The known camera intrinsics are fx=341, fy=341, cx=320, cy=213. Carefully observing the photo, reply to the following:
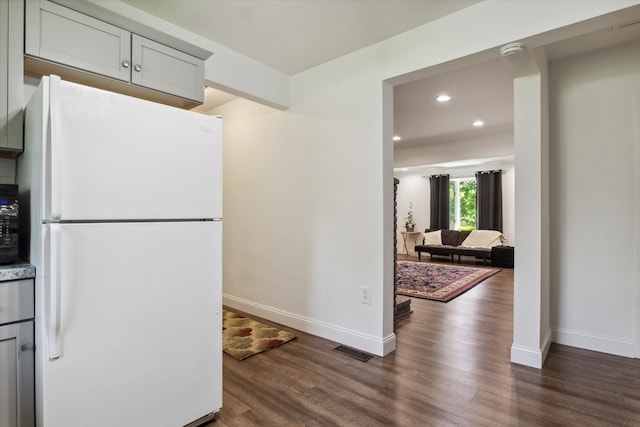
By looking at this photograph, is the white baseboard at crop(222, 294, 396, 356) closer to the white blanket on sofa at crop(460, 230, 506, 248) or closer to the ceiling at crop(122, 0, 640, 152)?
the ceiling at crop(122, 0, 640, 152)

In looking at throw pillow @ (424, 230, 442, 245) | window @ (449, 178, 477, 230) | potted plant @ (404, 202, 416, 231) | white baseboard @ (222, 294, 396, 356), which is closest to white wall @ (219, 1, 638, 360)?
white baseboard @ (222, 294, 396, 356)

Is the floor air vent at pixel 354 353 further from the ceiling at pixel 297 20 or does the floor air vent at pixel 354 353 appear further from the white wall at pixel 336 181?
the ceiling at pixel 297 20

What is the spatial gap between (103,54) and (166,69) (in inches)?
13.5

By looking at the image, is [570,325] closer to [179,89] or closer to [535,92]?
[535,92]

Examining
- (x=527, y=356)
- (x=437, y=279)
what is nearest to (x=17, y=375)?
(x=527, y=356)

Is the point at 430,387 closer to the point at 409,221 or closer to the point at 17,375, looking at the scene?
the point at 17,375

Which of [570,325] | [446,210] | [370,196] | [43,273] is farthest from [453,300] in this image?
[446,210]

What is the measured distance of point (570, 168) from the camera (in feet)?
9.45

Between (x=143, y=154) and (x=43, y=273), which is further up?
(x=143, y=154)

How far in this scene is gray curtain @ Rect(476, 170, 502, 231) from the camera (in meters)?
8.10

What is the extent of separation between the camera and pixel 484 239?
25.6 ft

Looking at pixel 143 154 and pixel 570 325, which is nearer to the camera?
pixel 143 154

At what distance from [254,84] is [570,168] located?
2790mm

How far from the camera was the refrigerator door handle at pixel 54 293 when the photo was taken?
132cm
